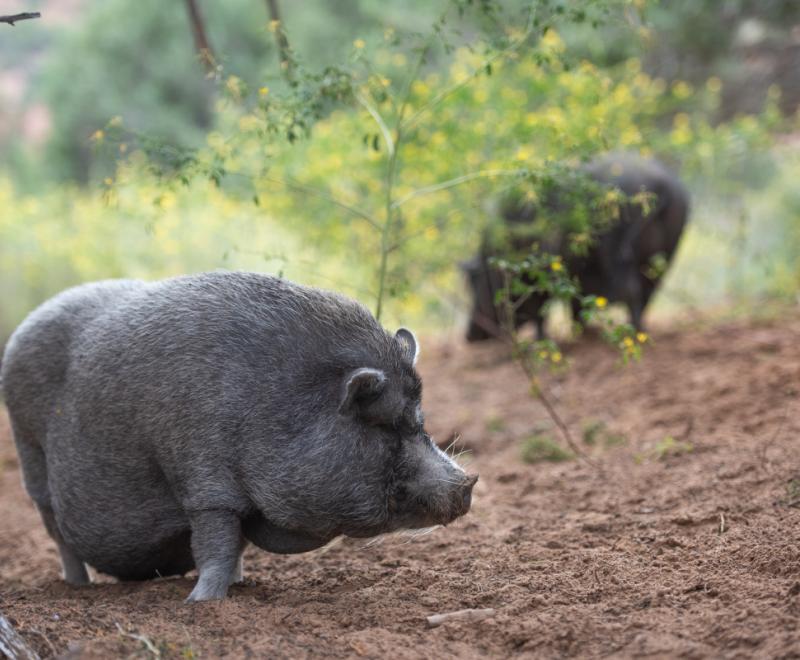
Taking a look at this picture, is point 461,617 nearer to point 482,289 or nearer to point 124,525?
point 124,525

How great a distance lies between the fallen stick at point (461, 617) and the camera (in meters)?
3.43

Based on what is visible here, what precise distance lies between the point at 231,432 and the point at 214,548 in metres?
0.47

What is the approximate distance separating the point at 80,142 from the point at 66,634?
2778 centimetres

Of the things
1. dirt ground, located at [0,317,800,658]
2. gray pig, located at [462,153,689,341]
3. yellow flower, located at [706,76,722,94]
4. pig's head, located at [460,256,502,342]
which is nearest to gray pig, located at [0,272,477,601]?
dirt ground, located at [0,317,800,658]

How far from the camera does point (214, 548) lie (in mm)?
3748

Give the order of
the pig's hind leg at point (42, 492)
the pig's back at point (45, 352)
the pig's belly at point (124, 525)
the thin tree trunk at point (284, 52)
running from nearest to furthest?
the pig's belly at point (124, 525) < the pig's back at point (45, 352) < the pig's hind leg at point (42, 492) < the thin tree trunk at point (284, 52)

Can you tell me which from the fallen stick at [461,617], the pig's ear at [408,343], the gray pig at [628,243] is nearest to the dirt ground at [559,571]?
the fallen stick at [461,617]

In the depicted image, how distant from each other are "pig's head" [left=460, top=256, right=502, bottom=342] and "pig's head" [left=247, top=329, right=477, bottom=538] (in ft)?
21.2

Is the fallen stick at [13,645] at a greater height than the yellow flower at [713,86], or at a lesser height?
lesser

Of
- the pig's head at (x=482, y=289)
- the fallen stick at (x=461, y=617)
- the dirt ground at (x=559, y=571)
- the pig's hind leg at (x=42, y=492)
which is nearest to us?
the dirt ground at (x=559, y=571)

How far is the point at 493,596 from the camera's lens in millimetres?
3705

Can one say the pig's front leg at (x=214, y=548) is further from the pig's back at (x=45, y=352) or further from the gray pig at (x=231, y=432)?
the pig's back at (x=45, y=352)

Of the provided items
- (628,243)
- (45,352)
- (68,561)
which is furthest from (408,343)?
(628,243)

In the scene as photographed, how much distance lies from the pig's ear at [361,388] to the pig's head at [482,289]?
6.56m
